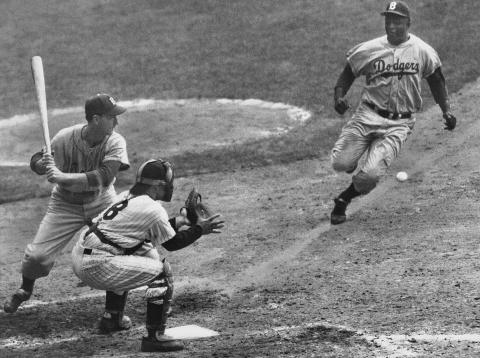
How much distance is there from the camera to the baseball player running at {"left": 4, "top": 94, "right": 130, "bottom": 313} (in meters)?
8.70

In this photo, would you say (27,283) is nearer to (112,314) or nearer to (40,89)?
(112,314)

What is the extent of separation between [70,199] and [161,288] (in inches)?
67.6

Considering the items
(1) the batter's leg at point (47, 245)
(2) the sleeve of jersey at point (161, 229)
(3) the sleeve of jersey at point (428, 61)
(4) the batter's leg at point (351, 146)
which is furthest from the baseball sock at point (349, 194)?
(2) the sleeve of jersey at point (161, 229)

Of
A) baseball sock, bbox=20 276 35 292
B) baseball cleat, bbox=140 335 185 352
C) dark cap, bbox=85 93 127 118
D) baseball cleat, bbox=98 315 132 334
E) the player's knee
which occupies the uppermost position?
dark cap, bbox=85 93 127 118

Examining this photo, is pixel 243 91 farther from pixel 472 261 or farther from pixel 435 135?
pixel 472 261

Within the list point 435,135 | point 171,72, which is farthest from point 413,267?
point 171,72

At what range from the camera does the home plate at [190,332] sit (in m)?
8.15

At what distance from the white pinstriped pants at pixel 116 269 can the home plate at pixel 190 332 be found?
54cm

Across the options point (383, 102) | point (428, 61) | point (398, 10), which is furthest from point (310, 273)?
point (398, 10)

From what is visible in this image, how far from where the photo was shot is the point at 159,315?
7.82m

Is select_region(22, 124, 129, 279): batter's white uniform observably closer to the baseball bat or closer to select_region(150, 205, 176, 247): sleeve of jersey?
the baseball bat

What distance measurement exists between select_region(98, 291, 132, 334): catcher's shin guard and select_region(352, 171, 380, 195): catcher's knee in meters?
3.24

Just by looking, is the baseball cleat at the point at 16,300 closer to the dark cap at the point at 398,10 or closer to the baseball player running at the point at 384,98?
the baseball player running at the point at 384,98

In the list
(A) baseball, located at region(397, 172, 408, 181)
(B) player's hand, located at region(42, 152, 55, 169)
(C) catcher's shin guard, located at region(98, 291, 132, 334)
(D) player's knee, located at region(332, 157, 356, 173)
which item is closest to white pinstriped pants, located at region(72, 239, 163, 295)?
(C) catcher's shin guard, located at region(98, 291, 132, 334)
